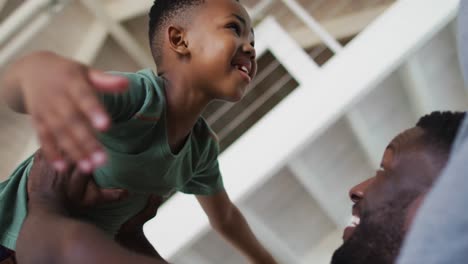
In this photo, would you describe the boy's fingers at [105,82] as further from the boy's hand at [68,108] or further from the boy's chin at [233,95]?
the boy's chin at [233,95]

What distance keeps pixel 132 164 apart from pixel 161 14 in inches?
9.7

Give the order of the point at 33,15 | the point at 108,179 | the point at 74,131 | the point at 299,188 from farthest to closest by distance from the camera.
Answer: the point at 299,188, the point at 33,15, the point at 108,179, the point at 74,131

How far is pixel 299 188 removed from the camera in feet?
3.66

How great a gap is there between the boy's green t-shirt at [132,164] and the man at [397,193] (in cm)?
28

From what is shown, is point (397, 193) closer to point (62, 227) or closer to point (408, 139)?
point (408, 139)

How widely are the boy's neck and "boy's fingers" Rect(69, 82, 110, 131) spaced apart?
255 mm

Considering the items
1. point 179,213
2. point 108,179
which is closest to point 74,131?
point 108,179

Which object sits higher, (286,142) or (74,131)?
(74,131)

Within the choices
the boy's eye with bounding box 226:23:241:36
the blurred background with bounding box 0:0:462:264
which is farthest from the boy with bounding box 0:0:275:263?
the blurred background with bounding box 0:0:462:264

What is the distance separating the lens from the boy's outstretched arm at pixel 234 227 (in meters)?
0.68

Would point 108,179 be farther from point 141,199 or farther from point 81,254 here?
point 81,254

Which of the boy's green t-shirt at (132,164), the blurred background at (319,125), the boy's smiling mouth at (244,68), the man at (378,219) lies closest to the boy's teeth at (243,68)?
the boy's smiling mouth at (244,68)

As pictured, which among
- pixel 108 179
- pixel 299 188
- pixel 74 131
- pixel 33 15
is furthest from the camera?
pixel 299 188

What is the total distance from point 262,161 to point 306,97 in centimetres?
20
